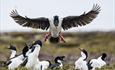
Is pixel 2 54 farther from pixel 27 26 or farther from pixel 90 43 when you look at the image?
pixel 90 43

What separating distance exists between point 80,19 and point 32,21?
1.66 meters

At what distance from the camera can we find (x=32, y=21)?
23.6m

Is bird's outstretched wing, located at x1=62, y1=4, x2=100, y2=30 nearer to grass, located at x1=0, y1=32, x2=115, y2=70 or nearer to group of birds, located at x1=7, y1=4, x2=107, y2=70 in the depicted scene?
group of birds, located at x1=7, y1=4, x2=107, y2=70

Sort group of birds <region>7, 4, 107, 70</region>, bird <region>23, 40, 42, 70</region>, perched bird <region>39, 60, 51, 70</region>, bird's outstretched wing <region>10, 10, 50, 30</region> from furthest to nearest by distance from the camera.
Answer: bird's outstretched wing <region>10, 10, 50, 30</region> → group of birds <region>7, 4, 107, 70</region> → perched bird <region>39, 60, 51, 70</region> → bird <region>23, 40, 42, 70</region>

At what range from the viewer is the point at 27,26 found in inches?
929

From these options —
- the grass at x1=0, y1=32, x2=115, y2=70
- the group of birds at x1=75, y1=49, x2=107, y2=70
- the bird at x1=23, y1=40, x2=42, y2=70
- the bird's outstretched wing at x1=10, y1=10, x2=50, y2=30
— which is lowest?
the grass at x1=0, y1=32, x2=115, y2=70

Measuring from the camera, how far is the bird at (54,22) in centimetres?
2269

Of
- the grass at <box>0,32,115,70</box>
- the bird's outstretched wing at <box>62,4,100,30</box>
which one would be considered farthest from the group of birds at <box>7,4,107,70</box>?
the grass at <box>0,32,115,70</box>

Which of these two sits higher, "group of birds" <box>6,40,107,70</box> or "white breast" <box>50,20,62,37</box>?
"white breast" <box>50,20,62,37</box>

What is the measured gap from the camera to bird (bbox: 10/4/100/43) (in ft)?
74.4

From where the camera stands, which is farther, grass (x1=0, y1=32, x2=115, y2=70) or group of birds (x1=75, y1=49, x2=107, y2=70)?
grass (x1=0, y1=32, x2=115, y2=70)

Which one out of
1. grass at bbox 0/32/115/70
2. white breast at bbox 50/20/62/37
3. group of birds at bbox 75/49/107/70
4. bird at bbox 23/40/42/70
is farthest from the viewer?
grass at bbox 0/32/115/70

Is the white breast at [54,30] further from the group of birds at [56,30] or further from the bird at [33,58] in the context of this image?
the bird at [33,58]

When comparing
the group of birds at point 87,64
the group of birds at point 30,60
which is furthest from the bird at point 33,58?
the group of birds at point 87,64
